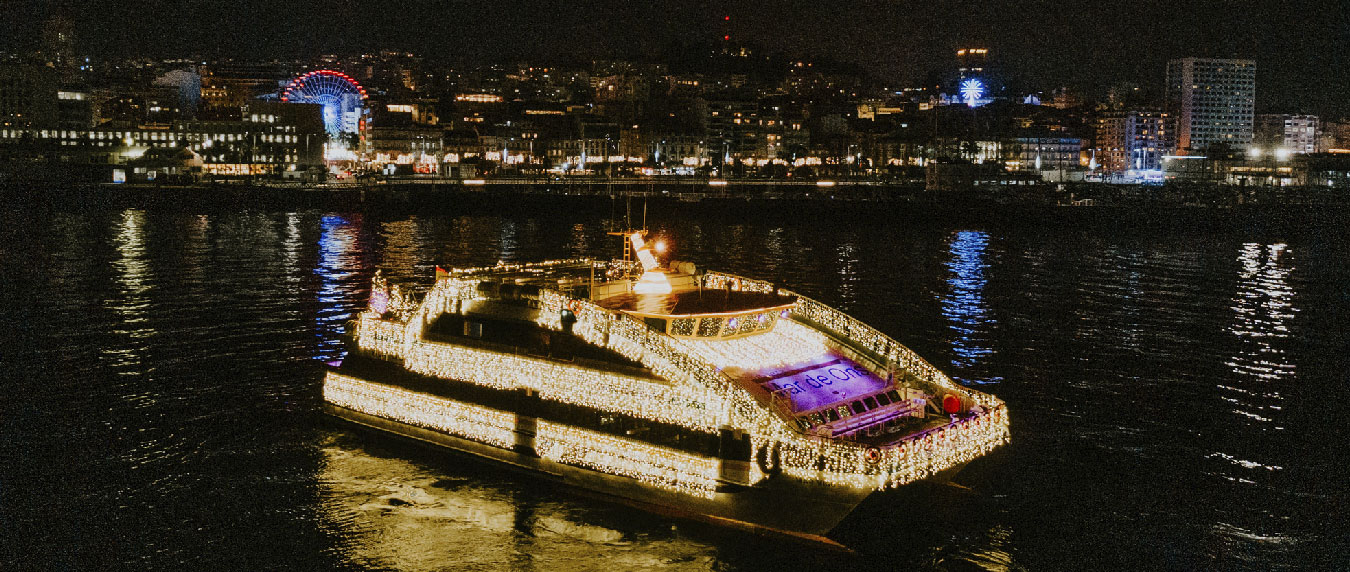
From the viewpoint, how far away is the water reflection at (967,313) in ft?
76.1

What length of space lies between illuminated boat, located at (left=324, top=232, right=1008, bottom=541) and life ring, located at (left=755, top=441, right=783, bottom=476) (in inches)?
0.7

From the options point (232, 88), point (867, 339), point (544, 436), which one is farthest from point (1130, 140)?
point (544, 436)

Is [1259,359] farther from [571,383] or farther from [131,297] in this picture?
[131,297]

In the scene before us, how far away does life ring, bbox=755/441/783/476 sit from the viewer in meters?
11.1

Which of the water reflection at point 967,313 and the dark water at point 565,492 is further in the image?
the water reflection at point 967,313

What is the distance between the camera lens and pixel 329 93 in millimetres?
130250

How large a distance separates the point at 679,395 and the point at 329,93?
129402mm

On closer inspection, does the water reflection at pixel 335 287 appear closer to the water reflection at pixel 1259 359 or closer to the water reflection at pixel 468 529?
the water reflection at pixel 468 529

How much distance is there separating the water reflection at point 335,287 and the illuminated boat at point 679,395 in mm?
3019

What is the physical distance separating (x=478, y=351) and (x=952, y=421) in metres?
6.35

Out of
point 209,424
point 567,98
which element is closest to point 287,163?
point 567,98

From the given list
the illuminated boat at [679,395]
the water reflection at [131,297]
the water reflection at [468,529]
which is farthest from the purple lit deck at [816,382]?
the water reflection at [131,297]

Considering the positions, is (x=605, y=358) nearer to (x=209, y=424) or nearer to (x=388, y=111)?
(x=209, y=424)

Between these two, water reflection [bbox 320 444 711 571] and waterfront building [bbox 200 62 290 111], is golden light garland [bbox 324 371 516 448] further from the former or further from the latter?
waterfront building [bbox 200 62 290 111]
